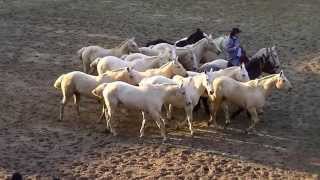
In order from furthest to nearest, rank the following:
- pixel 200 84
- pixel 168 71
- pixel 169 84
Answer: pixel 168 71 → pixel 200 84 → pixel 169 84

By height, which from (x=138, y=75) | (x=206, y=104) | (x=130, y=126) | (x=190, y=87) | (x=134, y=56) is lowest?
(x=130, y=126)

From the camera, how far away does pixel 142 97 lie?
364 inches

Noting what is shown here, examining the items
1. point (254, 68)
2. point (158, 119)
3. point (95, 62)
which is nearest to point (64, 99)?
point (95, 62)

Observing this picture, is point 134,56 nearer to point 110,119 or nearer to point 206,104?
point 206,104

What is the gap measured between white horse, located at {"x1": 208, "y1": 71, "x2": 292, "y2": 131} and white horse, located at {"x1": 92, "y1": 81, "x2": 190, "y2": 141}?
2.61ft

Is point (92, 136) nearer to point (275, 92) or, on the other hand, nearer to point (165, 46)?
point (165, 46)

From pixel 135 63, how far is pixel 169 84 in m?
1.67

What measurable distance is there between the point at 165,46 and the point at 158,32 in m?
4.92

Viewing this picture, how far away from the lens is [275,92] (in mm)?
12000

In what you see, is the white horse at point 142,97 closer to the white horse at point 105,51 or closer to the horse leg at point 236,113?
the horse leg at point 236,113

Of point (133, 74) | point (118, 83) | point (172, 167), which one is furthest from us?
point (133, 74)

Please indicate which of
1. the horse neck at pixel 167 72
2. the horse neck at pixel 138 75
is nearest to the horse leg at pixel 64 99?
the horse neck at pixel 138 75

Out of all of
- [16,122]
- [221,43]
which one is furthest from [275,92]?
[16,122]

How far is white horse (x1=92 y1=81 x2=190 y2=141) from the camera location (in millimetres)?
9273
